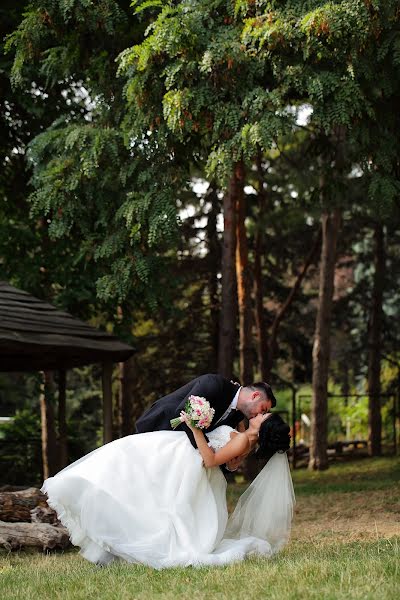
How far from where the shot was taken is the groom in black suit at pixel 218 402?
788 centimetres

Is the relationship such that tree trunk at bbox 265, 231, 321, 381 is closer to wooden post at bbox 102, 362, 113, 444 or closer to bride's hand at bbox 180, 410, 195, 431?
wooden post at bbox 102, 362, 113, 444

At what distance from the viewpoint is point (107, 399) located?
1495 centimetres

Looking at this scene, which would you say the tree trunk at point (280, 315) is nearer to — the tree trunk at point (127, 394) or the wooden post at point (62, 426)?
the tree trunk at point (127, 394)

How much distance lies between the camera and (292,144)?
957 inches

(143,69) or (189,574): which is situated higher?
(143,69)

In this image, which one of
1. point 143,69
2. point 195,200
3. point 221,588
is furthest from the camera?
point 195,200

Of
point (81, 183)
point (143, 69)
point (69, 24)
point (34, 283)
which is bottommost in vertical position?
point (34, 283)

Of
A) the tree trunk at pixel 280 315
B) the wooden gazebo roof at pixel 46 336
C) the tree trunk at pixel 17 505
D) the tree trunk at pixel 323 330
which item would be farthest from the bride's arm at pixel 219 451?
the tree trunk at pixel 280 315

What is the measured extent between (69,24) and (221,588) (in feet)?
34.0

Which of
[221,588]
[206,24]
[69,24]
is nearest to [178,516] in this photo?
[221,588]

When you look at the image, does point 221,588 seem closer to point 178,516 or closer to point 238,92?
point 178,516

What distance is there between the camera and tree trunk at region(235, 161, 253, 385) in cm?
2006

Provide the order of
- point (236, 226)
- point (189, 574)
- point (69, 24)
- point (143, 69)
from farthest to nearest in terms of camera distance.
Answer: point (236, 226) < point (69, 24) < point (143, 69) < point (189, 574)

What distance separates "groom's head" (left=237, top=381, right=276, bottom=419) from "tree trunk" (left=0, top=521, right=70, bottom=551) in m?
3.75
